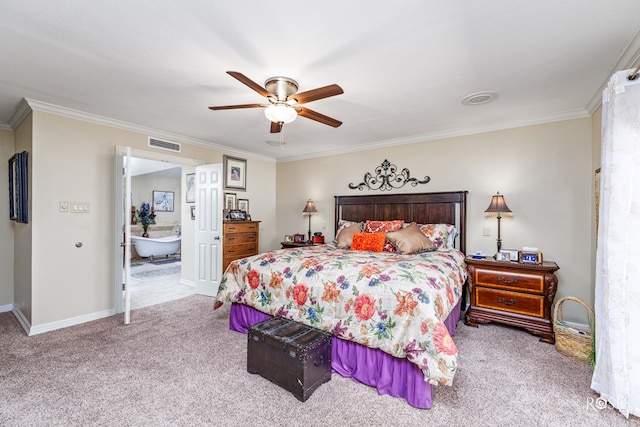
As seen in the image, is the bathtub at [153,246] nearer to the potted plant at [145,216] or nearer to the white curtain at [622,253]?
the potted plant at [145,216]

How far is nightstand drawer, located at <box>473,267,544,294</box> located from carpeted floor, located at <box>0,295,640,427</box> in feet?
1.67

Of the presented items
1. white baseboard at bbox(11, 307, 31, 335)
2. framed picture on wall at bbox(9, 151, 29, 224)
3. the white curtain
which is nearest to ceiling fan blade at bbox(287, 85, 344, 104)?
the white curtain

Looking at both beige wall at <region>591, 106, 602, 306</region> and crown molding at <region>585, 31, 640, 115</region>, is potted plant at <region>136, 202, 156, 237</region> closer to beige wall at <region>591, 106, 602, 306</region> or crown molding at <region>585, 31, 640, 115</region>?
beige wall at <region>591, 106, 602, 306</region>

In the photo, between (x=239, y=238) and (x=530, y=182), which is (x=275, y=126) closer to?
(x=239, y=238)

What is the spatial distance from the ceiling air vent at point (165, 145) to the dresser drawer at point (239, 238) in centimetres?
152

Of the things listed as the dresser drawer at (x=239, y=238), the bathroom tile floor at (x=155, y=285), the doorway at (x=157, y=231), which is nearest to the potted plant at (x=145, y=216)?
the doorway at (x=157, y=231)

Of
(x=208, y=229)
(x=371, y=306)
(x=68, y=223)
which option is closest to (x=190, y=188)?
(x=208, y=229)

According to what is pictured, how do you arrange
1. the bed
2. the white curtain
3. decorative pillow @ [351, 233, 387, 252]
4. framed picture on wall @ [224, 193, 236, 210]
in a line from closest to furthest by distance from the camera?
1. the white curtain
2. the bed
3. decorative pillow @ [351, 233, 387, 252]
4. framed picture on wall @ [224, 193, 236, 210]

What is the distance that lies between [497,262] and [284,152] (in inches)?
154

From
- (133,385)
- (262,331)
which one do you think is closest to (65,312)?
(133,385)

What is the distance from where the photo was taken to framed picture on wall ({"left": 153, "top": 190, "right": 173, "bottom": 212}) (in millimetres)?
8742

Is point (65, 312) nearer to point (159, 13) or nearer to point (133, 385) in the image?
point (133, 385)

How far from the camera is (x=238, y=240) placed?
491 centimetres

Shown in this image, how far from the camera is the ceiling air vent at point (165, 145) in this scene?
418cm
